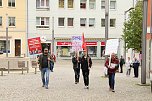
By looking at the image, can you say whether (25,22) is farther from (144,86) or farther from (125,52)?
(144,86)

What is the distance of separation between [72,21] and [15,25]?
849 cm

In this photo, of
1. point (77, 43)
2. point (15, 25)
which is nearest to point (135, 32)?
point (15, 25)

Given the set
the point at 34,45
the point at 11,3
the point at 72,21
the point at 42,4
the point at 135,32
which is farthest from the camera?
the point at 72,21

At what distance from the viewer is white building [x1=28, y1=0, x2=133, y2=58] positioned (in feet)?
212

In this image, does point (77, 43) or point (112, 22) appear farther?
point (112, 22)

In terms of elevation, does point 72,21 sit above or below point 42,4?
below

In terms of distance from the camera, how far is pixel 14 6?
64.4 meters

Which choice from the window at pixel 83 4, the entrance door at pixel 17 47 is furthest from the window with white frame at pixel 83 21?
the entrance door at pixel 17 47

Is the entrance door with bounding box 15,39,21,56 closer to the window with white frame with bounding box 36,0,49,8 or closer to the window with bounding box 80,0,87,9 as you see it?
the window with white frame with bounding box 36,0,49,8

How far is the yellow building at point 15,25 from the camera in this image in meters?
63.4

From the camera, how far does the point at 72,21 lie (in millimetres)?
65562

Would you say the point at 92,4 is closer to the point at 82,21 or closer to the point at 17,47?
the point at 82,21

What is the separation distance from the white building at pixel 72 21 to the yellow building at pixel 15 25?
3.40ft

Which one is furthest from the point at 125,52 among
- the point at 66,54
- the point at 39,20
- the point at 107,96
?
the point at 107,96
